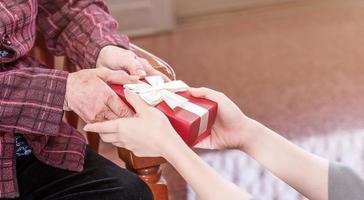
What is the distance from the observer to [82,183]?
39.3 inches

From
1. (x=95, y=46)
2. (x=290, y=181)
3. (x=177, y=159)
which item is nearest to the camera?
(x=177, y=159)

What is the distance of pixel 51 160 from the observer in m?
1.04

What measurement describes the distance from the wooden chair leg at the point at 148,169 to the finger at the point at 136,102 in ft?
0.38

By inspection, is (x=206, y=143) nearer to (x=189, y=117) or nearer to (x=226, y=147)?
(x=226, y=147)

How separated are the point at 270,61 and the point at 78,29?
53.2 inches

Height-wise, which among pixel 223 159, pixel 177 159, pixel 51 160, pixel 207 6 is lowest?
pixel 223 159

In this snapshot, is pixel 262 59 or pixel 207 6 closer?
pixel 262 59

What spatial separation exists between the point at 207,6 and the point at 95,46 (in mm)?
1729

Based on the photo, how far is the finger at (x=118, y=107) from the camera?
0.91 m

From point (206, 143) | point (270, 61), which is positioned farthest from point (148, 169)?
point (270, 61)

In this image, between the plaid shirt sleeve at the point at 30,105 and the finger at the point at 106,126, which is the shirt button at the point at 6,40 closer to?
the plaid shirt sleeve at the point at 30,105

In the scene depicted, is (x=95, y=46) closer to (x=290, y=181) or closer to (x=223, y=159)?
(x=290, y=181)

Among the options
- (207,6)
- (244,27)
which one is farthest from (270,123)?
(207,6)

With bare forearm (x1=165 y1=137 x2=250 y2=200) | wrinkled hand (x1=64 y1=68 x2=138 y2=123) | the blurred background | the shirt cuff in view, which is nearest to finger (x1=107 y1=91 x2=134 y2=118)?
wrinkled hand (x1=64 y1=68 x2=138 y2=123)
